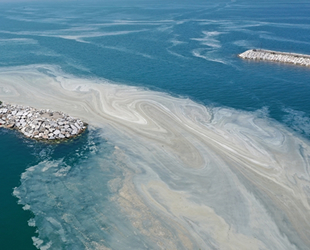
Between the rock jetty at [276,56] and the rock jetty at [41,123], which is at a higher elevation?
the rock jetty at [276,56]

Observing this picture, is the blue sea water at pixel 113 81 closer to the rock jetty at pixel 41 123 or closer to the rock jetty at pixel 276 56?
the rock jetty at pixel 41 123

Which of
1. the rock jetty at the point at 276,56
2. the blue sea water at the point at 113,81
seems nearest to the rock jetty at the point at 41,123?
the blue sea water at the point at 113,81

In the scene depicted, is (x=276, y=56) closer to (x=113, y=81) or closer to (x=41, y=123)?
(x=113, y=81)

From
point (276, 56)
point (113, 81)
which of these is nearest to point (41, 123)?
point (113, 81)

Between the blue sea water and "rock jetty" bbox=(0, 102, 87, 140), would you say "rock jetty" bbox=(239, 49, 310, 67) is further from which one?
"rock jetty" bbox=(0, 102, 87, 140)

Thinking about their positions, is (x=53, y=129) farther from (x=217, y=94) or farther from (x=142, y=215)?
(x=217, y=94)
